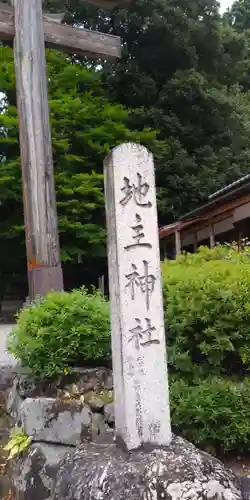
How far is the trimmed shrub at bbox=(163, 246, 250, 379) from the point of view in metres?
3.73

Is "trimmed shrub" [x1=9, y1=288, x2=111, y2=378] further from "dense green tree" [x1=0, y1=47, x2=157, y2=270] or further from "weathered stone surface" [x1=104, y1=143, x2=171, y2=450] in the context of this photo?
"dense green tree" [x1=0, y1=47, x2=157, y2=270]

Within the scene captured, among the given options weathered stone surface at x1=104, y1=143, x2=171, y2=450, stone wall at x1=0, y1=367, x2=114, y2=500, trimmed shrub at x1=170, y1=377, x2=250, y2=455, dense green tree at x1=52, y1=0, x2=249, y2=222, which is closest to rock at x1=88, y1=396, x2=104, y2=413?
stone wall at x1=0, y1=367, x2=114, y2=500

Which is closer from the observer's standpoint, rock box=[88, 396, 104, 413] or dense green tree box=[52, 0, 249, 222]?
rock box=[88, 396, 104, 413]

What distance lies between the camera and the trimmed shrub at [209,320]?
3.73m

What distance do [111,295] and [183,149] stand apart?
1438cm

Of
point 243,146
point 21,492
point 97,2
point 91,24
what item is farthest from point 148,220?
point 91,24

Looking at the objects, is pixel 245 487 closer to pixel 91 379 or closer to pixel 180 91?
pixel 91 379

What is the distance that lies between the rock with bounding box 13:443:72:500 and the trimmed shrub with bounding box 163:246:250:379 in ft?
3.86

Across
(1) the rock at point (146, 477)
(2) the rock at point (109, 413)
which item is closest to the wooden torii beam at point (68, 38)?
(2) the rock at point (109, 413)

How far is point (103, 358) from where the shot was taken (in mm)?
4465

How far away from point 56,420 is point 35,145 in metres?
3.57

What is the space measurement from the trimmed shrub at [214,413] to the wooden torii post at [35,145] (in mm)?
2706

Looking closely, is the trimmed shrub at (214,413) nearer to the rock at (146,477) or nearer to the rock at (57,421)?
the rock at (146,477)

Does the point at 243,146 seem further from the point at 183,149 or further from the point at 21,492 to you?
the point at 21,492
